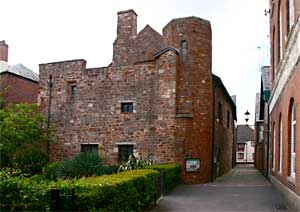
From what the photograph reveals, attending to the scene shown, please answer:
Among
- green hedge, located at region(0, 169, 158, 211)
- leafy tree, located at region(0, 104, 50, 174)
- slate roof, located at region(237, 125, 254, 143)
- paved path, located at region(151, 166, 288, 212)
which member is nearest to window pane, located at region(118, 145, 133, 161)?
paved path, located at region(151, 166, 288, 212)

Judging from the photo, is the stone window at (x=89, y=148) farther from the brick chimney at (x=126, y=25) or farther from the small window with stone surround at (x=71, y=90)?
the brick chimney at (x=126, y=25)

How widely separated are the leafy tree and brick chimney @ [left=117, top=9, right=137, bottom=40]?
722 centimetres

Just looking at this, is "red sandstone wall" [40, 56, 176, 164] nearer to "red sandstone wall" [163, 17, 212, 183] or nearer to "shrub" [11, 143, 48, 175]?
"red sandstone wall" [163, 17, 212, 183]

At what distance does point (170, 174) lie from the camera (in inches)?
602

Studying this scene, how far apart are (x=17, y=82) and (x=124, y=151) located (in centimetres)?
1385

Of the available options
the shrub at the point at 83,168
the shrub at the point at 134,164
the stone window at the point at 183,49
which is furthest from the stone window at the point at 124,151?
the stone window at the point at 183,49

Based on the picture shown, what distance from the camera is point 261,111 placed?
3184 cm

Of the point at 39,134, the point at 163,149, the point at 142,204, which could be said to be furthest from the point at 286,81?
the point at 39,134

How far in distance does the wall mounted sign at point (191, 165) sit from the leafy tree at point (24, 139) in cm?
859

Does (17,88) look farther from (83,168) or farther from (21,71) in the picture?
(83,168)

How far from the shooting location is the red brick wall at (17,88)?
2801 cm

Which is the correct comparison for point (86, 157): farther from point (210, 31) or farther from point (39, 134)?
point (210, 31)

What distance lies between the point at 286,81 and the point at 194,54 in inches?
287

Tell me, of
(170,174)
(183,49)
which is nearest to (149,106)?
(183,49)
